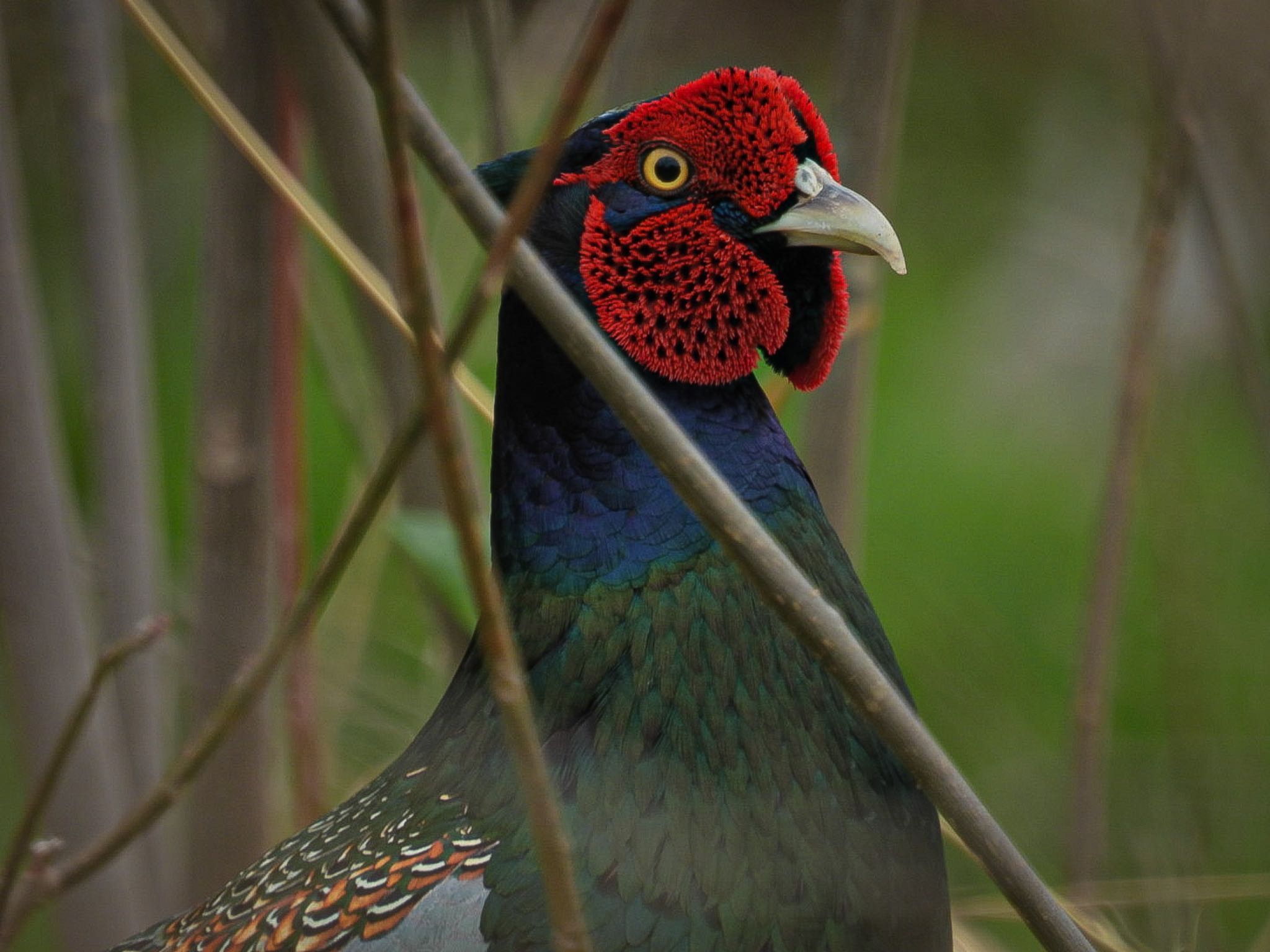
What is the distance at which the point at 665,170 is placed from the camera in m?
1.10

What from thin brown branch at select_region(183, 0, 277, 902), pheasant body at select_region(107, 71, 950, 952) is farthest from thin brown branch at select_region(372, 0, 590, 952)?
thin brown branch at select_region(183, 0, 277, 902)

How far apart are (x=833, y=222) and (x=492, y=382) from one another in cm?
167

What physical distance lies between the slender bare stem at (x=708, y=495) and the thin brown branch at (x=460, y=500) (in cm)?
6

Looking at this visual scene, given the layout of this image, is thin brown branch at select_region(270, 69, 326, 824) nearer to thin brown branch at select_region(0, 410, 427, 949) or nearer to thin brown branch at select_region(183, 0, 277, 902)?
thin brown branch at select_region(183, 0, 277, 902)

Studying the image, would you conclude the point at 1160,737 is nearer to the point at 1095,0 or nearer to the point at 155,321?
the point at 1095,0

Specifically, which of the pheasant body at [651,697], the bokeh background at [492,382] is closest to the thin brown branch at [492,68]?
the bokeh background at [492,382]

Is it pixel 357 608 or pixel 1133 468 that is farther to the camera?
pixel 357 608

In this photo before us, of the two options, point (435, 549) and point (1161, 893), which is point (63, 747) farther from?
point (1161, 893)

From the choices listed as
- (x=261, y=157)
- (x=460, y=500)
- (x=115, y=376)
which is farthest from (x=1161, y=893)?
(x=115, y=376)

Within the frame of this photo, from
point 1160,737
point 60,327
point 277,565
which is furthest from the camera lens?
point 60,327

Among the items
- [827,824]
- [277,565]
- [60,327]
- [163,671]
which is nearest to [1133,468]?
[827,824]

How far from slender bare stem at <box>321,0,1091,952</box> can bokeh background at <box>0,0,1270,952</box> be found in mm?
521

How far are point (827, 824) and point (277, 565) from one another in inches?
32.2

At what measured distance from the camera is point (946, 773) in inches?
27.8
